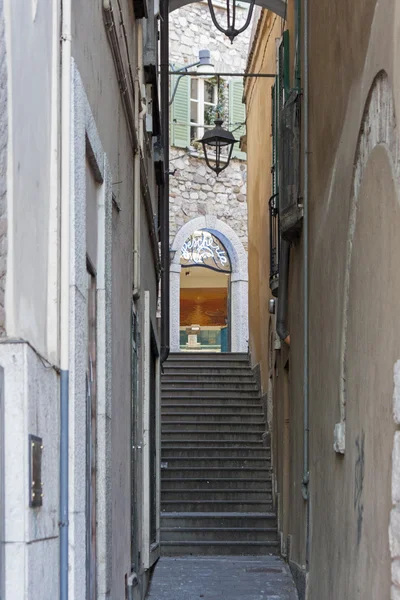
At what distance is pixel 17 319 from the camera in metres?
3.57

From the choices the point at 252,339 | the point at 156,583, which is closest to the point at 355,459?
the point at 156,583

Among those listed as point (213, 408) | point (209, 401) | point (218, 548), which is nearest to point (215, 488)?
point (218, 548)

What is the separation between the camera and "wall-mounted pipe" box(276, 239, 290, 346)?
1159 centimetres

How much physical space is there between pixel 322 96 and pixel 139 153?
159cm

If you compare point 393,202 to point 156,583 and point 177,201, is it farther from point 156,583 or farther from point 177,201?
point 177,201

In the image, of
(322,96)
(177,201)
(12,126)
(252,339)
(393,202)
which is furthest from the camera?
(177,201)

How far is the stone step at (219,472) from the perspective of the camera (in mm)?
15773

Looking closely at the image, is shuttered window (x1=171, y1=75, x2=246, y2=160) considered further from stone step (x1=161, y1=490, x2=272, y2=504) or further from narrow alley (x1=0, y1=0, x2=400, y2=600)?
stone step (x1=161, y1=490, x2=272, y2=504)

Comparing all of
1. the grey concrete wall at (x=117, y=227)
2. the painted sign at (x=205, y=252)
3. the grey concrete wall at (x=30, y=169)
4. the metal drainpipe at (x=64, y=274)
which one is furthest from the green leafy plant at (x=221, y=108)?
the grey concrete wall at (x=30, y=169)

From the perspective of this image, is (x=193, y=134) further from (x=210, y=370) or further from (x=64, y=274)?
(x=64, y=274)

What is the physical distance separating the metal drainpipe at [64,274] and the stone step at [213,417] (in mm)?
13091

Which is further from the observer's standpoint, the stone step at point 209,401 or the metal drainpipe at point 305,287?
the stone step at point 209,401

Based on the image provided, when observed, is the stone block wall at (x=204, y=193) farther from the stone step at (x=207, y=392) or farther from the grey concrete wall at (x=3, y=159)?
the grey concrete wall at (x=3, y=159)

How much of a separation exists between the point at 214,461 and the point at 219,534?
7.62 feet
